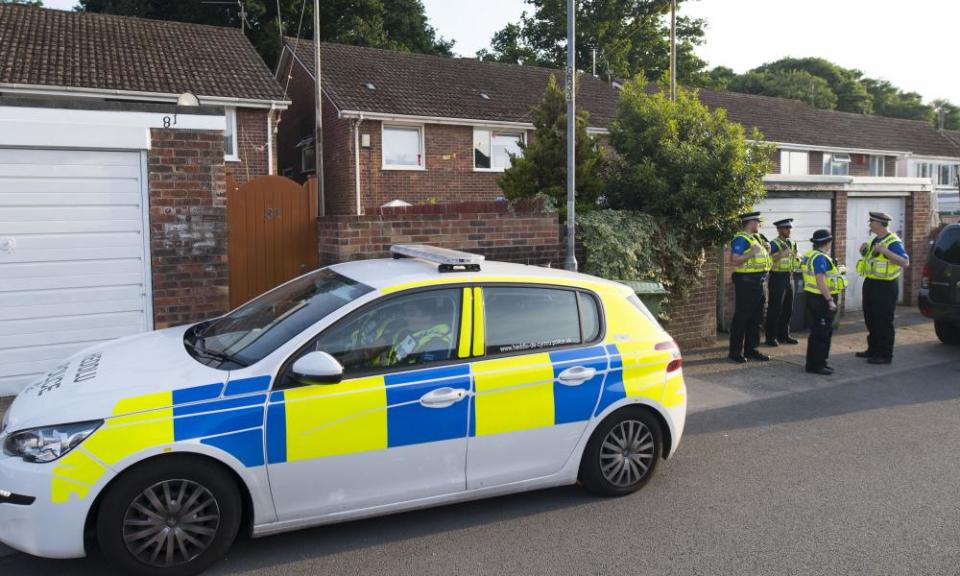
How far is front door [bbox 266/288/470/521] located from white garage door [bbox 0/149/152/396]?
12.9 feet

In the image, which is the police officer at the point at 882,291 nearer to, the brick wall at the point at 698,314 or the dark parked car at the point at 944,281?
the dark parked car at the point at 944,281

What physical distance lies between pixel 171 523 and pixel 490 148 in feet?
64.6

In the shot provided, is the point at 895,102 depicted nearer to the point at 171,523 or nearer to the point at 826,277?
the point at 826,277

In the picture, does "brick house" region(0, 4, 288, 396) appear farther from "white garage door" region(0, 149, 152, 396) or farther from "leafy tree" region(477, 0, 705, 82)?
"leafy tree" region(477, 0, 705, 82)

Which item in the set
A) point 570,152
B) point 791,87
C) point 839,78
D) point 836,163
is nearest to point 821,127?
point 836,163

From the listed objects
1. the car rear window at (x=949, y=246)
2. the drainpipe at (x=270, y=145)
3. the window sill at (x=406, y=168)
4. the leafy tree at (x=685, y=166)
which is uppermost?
the drainpipe at (x=270, y=145)

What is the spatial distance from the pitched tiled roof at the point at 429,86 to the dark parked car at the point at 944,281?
1295cm

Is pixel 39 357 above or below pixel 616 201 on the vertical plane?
below

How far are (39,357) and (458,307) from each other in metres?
4.53

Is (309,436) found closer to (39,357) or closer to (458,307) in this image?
(458,307)

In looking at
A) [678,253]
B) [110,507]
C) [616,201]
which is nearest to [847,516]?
[110,507]

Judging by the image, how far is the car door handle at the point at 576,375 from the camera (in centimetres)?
470

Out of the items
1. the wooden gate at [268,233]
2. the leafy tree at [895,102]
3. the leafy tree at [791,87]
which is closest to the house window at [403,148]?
the wooden gate at [268,233]

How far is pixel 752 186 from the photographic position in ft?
31.9
